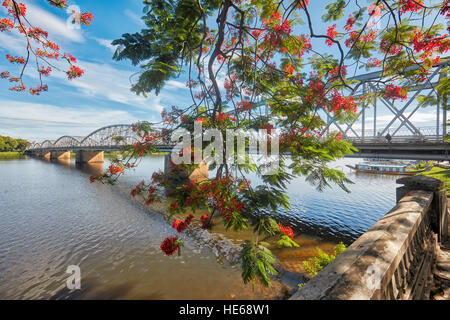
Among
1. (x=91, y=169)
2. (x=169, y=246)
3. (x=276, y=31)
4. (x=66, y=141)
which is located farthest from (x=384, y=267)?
(x=66, y=141)

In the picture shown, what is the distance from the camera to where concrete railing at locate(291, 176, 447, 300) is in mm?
1312

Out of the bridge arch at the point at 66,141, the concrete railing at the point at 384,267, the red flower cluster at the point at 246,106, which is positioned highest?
the bridge arch at the point at 66,141

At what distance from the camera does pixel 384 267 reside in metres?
1.55

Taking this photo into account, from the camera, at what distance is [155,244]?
29.2ft

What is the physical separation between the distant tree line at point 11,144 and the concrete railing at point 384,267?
133 metres

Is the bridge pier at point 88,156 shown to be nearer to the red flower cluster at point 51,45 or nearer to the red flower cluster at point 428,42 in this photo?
the red flower cluster at point 51,45

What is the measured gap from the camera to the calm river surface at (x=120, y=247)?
597 cm

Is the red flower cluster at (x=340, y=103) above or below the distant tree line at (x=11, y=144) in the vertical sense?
below

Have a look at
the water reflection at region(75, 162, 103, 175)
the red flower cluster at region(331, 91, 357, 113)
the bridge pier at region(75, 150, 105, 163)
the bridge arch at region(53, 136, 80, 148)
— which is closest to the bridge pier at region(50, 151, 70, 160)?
the bridge arch at region(53, 136, 80, 148)

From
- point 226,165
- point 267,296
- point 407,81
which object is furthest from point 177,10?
point 267,296

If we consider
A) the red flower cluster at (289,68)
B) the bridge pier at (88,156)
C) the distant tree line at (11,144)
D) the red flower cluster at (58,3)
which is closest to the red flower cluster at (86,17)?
the red flower cluster at (58,3)

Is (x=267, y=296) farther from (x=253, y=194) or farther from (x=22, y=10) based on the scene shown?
(x=22, y=10)

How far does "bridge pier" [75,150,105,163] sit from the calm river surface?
169ft

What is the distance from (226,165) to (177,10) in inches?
159
